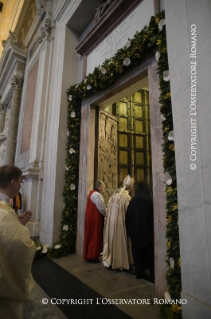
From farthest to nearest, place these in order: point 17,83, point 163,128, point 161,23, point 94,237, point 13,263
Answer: point 17,83 → point 94,237 → point 161,23 → point 163,128 → point 13,263

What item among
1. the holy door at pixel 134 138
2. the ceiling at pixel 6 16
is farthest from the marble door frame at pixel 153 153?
the ceiling at pixel 6 16

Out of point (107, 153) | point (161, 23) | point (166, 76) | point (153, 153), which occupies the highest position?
point (161, 23)

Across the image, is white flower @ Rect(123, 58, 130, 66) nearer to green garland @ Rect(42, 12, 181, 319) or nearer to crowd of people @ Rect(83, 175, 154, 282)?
green garland @ Rect(42, 12, 181, 319)

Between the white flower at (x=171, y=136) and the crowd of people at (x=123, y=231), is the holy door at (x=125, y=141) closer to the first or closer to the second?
the crowd of people at (x=123, y=231)

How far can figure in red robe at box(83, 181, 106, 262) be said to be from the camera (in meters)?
4.17

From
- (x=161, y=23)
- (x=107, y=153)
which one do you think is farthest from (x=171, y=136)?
(x=107, y=153)

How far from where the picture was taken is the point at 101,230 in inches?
170

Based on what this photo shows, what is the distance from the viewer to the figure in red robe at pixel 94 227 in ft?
13.7

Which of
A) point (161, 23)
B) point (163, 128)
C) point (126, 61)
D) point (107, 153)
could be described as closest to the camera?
point (163, 128)

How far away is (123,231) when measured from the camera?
383 centimetres

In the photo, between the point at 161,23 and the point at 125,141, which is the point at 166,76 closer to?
the point at 161,23

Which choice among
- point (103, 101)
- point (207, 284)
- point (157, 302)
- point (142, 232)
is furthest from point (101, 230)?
point (103, 101)

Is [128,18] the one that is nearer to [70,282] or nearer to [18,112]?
[70,282]

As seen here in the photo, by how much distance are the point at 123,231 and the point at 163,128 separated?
86.0 inches
